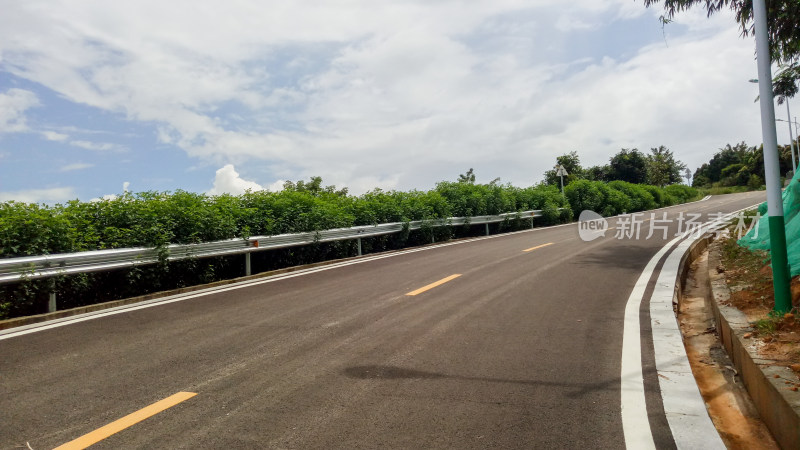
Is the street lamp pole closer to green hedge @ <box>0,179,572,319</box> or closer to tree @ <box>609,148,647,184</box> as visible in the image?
green hedge @ <box>0,179,572,319</box>

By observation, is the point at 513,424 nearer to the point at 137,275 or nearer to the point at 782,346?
the point at 782,346

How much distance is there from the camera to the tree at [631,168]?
6909cm

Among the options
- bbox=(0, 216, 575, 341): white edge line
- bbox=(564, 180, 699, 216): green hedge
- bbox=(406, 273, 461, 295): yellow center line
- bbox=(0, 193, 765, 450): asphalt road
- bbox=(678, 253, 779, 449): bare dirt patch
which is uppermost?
bbox=(564, 180, 699, 216): green hedge

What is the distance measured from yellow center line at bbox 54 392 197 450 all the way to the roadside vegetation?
4256 mm

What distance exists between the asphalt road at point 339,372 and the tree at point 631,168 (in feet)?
221

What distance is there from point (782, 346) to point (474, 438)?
2764mm

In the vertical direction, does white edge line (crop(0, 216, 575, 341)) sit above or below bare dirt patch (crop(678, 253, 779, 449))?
Result: above

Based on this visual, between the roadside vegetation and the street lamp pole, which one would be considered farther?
the roadside vegetation

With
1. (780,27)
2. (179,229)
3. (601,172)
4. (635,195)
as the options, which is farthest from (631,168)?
(179,229)

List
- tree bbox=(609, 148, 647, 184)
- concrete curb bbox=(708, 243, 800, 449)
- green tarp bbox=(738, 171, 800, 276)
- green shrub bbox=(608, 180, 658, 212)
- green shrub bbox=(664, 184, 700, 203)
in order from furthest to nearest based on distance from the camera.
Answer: tree bbox=(609, 148, 647, 184) → green shrub bbox=(664, 184, 700, 203) → green shrub bbox=(608, 180, 658, 212) → green tarp bbox=(738, 171, 800, 276) → concrete curb bbox=(708, 243, 800, 449)

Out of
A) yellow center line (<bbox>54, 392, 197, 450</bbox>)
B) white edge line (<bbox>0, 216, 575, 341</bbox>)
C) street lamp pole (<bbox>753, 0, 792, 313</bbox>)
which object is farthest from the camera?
white edge line (<bbox>0, 216, 575, 341</bbox>)

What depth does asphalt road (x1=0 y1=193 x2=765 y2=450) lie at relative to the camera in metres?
3.33

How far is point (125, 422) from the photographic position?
347 cm

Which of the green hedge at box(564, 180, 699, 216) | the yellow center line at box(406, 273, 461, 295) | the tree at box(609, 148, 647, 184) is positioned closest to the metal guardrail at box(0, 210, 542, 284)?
the yellow center line at box(406, 273, 461, 295)
